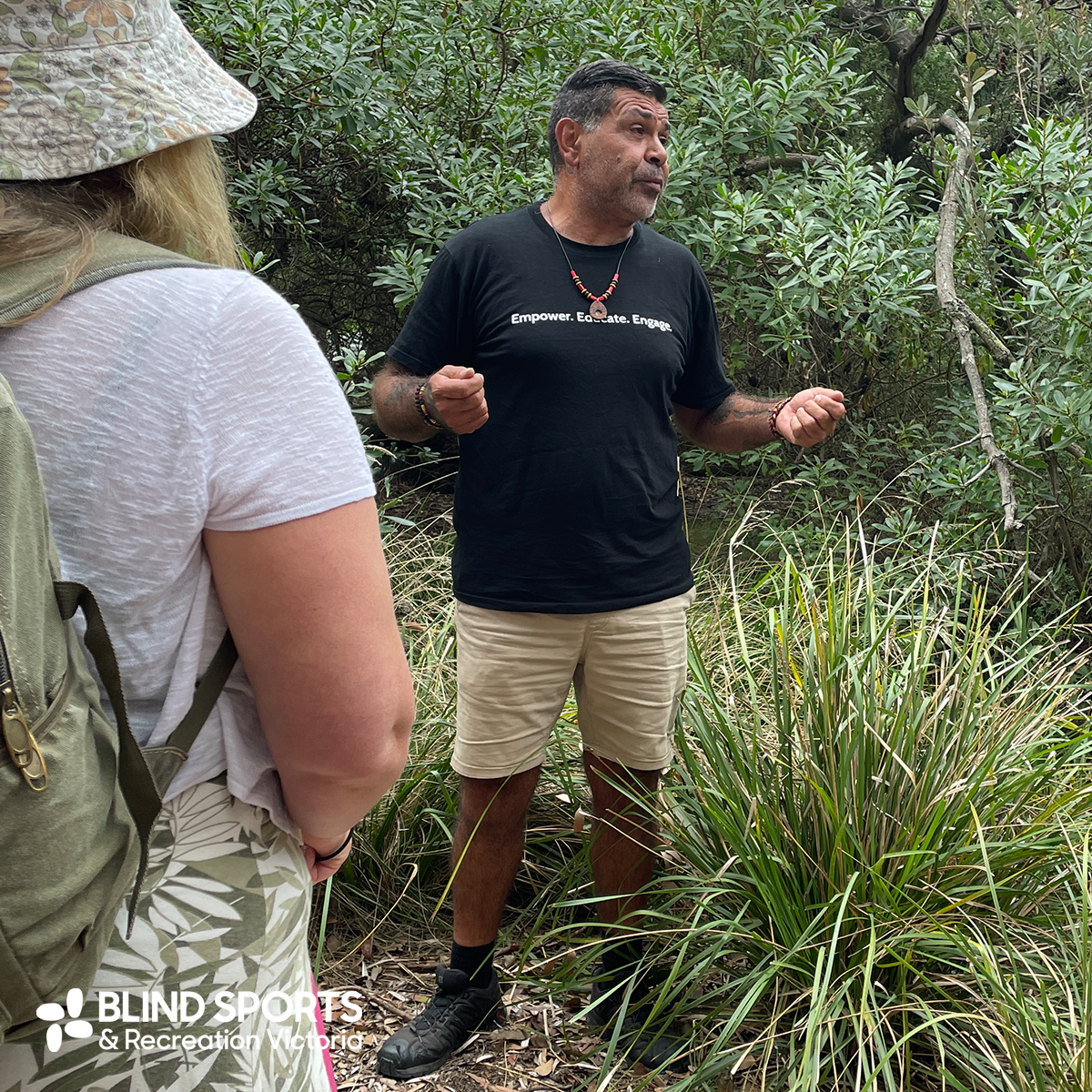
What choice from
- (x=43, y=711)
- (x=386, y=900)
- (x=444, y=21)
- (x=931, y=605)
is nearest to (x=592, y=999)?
(x=386, y=900)

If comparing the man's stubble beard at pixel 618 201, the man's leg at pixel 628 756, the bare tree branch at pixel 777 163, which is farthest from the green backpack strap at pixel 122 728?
the bare tree branch at pixel 777 163

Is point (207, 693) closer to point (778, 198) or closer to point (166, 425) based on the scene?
point (166, 425)

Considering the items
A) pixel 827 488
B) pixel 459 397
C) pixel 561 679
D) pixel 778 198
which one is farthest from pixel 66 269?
pixel 827 488

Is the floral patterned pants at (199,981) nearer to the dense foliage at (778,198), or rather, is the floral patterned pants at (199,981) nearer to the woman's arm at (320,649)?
the woman's arm at (320,649)

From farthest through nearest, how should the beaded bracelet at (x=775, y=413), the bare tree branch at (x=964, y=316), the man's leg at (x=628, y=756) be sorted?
the bare tree branch at (x=964, y=316)
the beaded bracelet at (x=775, y=413)
the man's leg at (x=628, y=756)

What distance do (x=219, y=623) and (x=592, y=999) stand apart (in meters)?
2.03

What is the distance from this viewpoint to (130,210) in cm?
103

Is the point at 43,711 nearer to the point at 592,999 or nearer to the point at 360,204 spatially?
the point at 592,999

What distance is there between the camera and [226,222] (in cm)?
115

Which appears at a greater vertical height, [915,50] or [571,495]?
[915,50]

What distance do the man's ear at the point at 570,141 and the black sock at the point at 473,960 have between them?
193cm

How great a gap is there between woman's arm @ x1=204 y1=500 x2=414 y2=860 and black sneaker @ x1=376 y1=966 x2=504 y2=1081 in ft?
5.47

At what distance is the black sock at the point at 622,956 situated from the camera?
8.63 ft

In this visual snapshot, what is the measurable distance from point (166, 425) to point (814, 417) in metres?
1.82
